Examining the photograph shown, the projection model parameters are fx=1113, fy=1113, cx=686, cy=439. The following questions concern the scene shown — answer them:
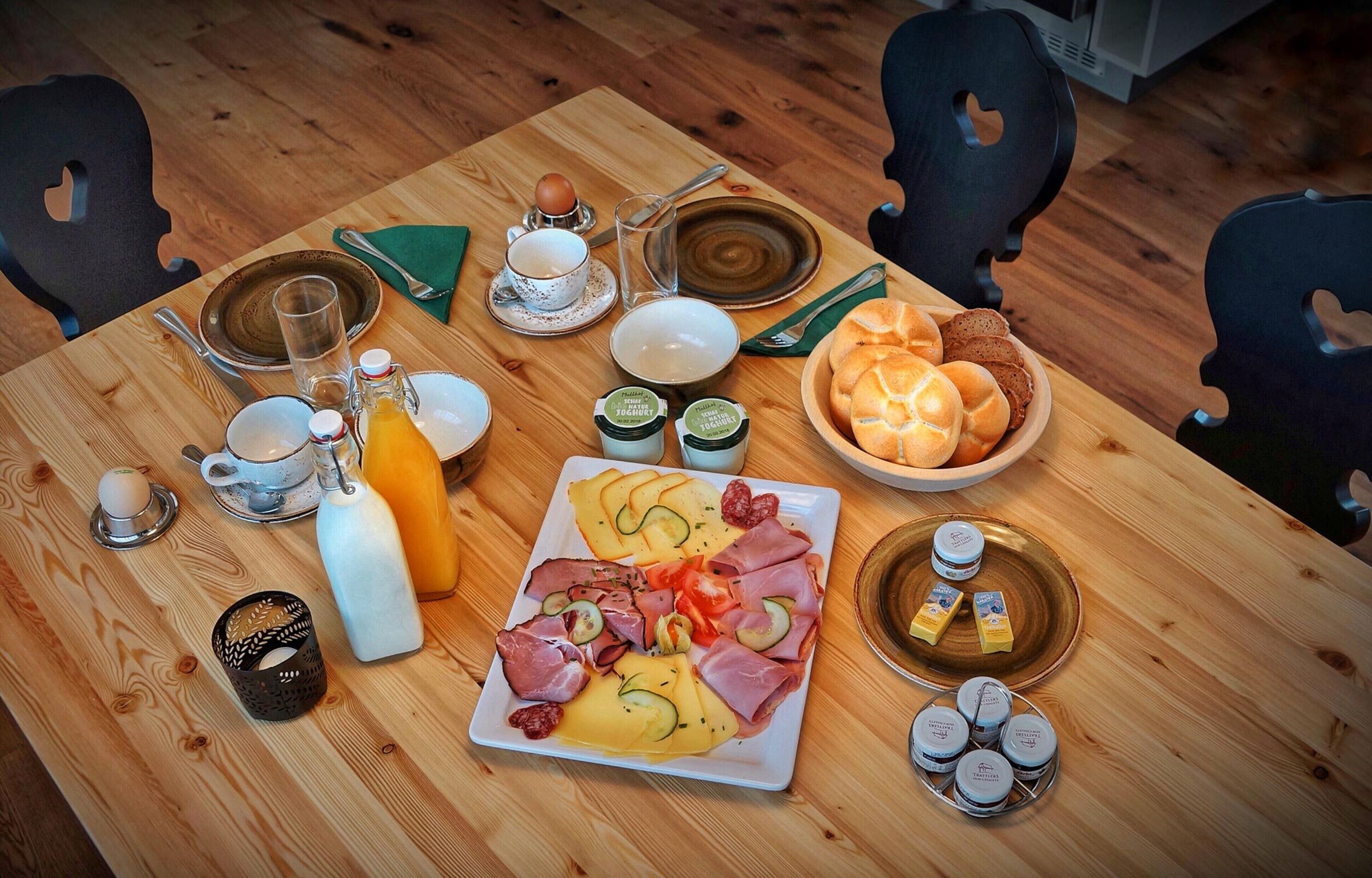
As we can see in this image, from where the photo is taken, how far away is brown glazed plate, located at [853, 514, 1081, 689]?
1090mm

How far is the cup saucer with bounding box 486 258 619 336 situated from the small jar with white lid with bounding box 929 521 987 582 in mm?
564

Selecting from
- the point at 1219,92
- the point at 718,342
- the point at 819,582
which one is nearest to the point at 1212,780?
the point at 819,582

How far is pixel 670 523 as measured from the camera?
121 centimetres

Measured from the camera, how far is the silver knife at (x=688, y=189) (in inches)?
62.8

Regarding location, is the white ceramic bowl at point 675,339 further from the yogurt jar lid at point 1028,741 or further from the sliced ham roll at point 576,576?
the yogurt jar lid at point 1028,741

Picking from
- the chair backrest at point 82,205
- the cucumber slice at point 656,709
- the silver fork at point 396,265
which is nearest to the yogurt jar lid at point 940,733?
the cucumber slice at point 656,709

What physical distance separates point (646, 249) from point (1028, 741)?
0.76 meters

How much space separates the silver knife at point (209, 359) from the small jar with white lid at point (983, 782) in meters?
0.94

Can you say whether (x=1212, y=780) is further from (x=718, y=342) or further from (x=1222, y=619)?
(x=718, y=342)

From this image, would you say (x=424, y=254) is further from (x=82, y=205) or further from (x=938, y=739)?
(x=938, y=739)

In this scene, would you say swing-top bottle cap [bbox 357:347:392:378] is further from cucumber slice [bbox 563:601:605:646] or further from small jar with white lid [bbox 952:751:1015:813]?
small jar with white lid [bbox 952:751:1015:813]

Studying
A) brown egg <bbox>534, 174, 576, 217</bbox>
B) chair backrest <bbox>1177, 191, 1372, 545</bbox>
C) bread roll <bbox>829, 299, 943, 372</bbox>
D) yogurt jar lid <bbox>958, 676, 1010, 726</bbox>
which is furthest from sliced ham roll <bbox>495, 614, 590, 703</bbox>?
chair backrest <bbox>1177, 191, 1372, 545</bbox>

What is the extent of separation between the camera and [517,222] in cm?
164

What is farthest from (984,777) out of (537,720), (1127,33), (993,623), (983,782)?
(1127,33)
